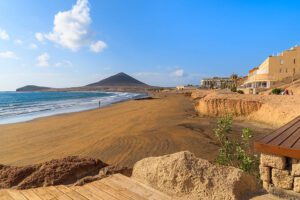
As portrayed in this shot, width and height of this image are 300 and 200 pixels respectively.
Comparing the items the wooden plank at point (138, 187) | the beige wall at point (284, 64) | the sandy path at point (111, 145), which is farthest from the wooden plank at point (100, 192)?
the beige wall at point (284, 64)

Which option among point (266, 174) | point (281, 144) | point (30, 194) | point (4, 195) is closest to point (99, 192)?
point (30, 194)

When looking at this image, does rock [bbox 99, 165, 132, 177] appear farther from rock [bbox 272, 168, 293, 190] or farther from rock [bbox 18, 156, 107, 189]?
rock [bbox 272, 168, 293, 190]

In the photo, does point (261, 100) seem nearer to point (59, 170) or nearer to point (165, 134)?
point (165, 134)

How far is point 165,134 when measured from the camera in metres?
11.8

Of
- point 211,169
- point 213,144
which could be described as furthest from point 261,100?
point 211,169

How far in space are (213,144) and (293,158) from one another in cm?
657

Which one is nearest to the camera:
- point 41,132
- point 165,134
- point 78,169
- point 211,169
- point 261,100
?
point 211,169

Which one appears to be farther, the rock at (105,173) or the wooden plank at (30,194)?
the rock at (105,173)

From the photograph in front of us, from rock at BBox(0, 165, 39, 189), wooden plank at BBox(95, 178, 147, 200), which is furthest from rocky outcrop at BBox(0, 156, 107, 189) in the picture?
wooden plank at BBox(95, 178, 147, 200)

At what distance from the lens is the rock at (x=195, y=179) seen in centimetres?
304

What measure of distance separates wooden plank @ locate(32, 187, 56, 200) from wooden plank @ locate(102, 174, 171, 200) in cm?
86

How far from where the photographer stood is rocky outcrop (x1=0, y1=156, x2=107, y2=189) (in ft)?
12.7

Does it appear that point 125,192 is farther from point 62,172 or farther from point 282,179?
point 282,179

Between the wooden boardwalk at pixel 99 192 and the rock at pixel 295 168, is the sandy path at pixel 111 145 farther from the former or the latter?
the rock at pixel 295 168
